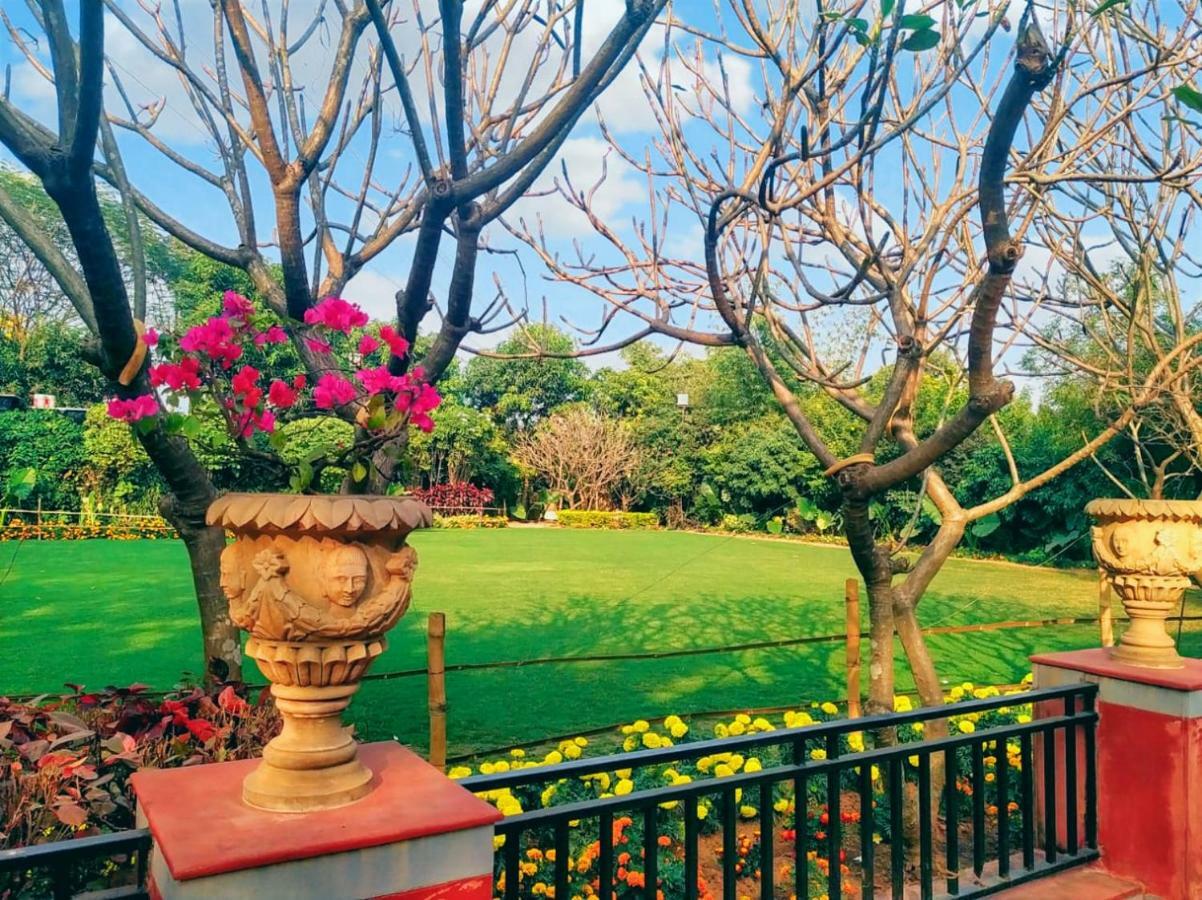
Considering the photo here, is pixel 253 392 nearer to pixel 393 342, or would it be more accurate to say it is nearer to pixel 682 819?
pixel 393 342

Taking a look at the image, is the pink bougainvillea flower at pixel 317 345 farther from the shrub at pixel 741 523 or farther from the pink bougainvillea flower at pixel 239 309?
the shrub at pixel 741 523

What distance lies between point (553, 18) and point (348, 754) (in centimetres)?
261

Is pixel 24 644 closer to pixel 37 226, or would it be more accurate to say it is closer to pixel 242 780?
pixel 37 226

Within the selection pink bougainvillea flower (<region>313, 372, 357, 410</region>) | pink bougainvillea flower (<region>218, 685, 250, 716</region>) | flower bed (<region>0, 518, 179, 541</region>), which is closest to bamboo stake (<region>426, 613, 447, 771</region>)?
pink bougainvillea flower (<region>218, 685, 250, 716</region>)

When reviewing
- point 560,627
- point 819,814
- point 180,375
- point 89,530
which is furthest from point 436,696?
point 89,530

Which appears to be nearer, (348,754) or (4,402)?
(348,754)

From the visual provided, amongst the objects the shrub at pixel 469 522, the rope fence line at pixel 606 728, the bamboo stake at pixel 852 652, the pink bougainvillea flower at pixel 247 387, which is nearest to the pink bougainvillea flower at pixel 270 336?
the pink bougainvillea flower at pixel 247 387

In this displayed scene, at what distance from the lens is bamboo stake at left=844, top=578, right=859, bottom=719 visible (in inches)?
172

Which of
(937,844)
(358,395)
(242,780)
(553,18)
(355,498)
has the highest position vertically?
(553,18)

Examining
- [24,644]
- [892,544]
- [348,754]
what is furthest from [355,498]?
[24,644]

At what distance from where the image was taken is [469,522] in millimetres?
23297

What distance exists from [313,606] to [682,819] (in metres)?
2.77

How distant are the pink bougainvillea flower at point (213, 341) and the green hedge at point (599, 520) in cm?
2236

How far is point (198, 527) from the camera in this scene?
351cm
